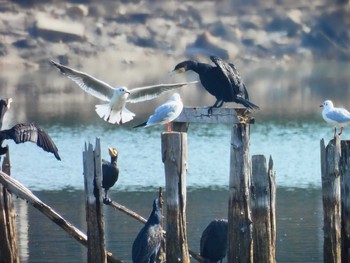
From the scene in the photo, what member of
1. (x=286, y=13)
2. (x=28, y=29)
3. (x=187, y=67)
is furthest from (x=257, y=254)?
(x=286, y=13)

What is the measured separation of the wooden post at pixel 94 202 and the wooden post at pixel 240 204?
1445 millimetres

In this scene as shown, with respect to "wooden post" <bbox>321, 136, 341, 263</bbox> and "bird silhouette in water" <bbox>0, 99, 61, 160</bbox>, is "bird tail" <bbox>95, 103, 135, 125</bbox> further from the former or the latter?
"wooden post" <bbox>321, 136, 341, 263</bbox>

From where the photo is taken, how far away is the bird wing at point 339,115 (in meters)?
13.8

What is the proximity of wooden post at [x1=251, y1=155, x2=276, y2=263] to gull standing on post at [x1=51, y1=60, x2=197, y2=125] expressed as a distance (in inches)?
104

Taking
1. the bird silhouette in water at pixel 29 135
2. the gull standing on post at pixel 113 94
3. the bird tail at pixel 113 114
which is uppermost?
the gull standing on post at pixel 113 94

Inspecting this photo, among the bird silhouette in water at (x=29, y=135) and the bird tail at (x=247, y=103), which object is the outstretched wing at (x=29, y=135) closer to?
the bird silhouette in water at (x=29, y=135)

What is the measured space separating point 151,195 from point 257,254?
8.67 meters

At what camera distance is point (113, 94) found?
47.8ft

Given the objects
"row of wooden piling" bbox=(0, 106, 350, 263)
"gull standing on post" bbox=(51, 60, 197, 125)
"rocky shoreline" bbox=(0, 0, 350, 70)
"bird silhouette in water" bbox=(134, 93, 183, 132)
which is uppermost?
"rocky shoreline" bbox=(0, 0, 350, 70)

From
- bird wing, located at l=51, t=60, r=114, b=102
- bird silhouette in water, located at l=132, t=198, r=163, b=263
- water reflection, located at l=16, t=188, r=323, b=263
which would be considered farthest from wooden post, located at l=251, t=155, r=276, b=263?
Result: water reflection, located at l=16, t=188, r=323, b=263

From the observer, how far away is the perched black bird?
13.3m

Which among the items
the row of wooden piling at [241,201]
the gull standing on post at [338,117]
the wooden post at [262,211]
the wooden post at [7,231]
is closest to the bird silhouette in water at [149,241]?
the row of wooden piling at [241,201]

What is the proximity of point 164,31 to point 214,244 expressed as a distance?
41307 millimetres

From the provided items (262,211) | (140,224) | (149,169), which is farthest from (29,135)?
(149,169)
